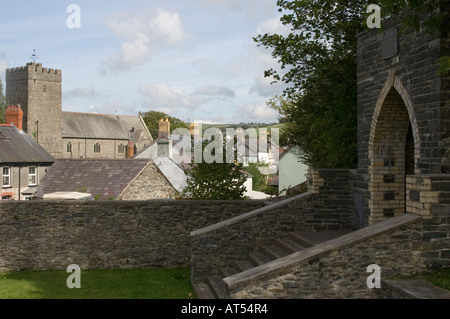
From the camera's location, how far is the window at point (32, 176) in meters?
42.0

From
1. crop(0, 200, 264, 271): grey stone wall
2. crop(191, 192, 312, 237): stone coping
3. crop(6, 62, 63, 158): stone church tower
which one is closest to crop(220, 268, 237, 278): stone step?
crop(191, 192, 312, 237): stone coping

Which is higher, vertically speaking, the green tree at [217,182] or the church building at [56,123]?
the church building at [56,123]

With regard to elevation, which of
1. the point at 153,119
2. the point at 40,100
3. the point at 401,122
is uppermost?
the point at 40,100

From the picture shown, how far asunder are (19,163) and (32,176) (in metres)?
2.26

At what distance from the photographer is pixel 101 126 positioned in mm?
83438

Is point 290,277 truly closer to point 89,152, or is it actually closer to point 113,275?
point 113,275

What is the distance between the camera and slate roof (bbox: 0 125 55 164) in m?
39.7

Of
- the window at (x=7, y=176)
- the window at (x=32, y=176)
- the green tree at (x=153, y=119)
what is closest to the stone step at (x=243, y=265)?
the window at (x=7, y=176)

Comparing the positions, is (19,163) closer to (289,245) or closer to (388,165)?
(289,245)

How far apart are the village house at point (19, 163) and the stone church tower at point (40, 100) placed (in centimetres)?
3019

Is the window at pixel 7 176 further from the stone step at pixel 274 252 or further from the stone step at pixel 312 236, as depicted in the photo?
the stone step at pixel 312 236

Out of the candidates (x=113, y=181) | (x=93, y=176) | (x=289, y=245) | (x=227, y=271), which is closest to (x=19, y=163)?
(x=93, y=176)

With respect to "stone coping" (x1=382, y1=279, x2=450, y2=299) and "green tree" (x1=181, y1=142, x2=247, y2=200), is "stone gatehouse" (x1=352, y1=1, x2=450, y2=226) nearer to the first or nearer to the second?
"stone coping" (x1=382, y1=279, x2=450, y2=299)
